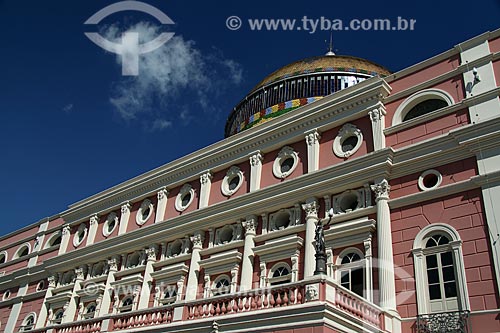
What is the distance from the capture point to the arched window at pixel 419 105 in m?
16.2

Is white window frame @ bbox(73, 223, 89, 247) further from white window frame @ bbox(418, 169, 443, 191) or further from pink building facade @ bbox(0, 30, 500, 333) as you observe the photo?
white window frame @ bbox(418, 169, 443, 191)

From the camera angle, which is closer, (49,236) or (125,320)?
A: (125,320)

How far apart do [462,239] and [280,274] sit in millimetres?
5949

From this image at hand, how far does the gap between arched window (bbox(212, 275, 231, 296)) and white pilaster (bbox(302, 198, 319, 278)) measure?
3520 millimetres

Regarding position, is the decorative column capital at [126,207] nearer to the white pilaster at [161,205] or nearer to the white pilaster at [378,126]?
the white pilaster at [161,205]

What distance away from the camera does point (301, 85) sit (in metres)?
25.9

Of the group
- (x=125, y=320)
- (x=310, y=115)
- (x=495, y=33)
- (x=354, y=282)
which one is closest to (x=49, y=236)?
(x=125, y=320)

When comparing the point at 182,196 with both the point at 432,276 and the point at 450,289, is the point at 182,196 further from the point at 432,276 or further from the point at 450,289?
the point at 450,289

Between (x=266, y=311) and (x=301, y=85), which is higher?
(x=301, y=85)

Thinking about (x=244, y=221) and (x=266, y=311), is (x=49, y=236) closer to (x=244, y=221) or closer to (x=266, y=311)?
(x=244, y=221)

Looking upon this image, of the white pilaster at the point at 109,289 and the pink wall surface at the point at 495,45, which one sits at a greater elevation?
the pink wall surface at the point at 495,45

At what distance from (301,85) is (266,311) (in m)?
15.6

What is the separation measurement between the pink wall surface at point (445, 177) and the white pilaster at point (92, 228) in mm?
15469

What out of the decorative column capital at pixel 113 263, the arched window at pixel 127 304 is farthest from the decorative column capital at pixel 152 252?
the decorative column capital at pixel 113 263
